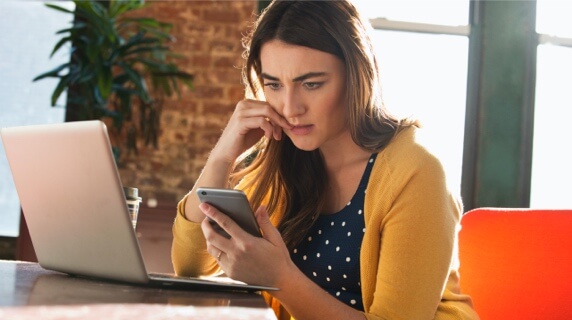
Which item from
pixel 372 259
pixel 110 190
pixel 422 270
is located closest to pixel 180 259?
pixel 372 259

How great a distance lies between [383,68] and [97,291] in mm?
993

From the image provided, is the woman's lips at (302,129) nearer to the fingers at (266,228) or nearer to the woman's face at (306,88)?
the woman's face at (306,88)

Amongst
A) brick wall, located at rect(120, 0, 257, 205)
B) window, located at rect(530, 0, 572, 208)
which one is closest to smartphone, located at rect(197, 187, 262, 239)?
brick wall, located at rect(120, 0, 257, 205)

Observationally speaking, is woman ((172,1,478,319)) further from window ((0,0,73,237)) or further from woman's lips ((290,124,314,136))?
window ((0,0,73,237))

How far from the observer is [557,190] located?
4348 millimetres

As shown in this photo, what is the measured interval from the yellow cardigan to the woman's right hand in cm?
28

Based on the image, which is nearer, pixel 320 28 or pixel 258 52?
pixel 320 28

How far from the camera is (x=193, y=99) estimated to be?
409 centimetres

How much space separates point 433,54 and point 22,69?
2190 millimetres

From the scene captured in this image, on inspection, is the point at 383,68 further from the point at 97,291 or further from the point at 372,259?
the point at 97,291

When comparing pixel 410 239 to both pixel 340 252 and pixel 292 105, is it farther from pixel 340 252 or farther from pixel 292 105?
pixel 292 105

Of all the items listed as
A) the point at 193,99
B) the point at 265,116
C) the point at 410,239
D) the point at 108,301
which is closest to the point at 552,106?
the point at 193,99

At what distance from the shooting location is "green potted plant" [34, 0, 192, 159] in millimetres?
3665

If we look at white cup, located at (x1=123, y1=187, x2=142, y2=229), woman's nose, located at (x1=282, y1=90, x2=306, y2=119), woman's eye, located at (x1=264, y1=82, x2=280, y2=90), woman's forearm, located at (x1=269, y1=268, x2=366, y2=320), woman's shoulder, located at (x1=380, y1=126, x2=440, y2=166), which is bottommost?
woman's forearm, located at (x1=269, y1=268, x2=366, y2=320)
